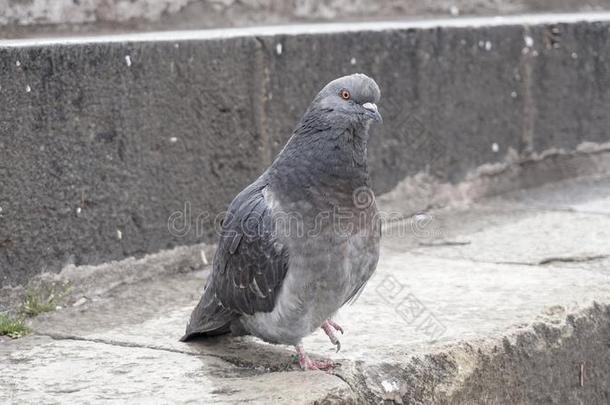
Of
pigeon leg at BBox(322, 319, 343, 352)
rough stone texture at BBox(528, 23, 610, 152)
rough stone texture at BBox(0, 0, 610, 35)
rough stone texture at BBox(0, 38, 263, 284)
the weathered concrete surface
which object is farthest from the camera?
rough stone texture at BBox(528, 23, 610, 152)

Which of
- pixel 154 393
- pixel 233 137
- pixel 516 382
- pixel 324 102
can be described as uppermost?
pixel 324 102

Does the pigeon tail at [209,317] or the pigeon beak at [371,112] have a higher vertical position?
the pigeon beak at [371,112]

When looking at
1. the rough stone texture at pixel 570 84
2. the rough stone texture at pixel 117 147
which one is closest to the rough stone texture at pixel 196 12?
the rough stone texture at pixel 117 147

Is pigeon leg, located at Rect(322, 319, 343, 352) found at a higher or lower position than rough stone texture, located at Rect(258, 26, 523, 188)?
lower

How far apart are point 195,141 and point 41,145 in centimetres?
87

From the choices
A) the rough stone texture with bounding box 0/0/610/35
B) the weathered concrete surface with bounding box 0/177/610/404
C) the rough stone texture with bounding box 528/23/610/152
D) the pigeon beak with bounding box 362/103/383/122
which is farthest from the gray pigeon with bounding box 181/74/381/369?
the rough stone texture with bounding box 528/23/610/152

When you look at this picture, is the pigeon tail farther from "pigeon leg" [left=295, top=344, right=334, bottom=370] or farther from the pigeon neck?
the pigeon neck

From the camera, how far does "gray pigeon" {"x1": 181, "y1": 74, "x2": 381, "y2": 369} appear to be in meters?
3.55

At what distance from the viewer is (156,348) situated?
3863 millimetres

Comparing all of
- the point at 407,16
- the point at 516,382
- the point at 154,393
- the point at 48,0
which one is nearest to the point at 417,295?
the point at 516,382

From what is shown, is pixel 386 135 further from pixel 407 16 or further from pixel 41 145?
pixel 41 145

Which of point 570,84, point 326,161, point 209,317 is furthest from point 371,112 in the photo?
point 570,84

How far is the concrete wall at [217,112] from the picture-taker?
4309 mm

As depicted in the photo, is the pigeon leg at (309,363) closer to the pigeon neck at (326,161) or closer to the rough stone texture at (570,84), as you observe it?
the pigeon neck at (326,161)
